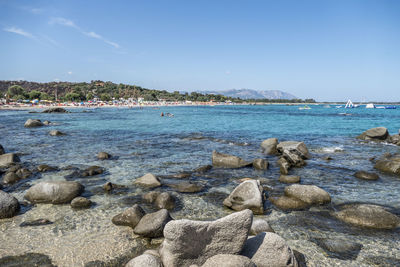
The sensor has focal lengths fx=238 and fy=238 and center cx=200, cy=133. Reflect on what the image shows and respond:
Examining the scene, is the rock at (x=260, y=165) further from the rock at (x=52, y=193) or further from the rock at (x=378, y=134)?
the rock at (x=378, y=134)

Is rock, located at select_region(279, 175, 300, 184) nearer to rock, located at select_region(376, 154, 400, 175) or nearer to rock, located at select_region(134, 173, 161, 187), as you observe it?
rock, located at select_region(376, 154, 400, 175)

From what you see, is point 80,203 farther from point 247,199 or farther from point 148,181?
point 247,199

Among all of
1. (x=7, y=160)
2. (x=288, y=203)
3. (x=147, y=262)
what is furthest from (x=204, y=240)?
(x=7, y=160)

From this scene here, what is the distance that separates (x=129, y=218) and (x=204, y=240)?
3.26 metres

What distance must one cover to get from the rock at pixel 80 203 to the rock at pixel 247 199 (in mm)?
5105

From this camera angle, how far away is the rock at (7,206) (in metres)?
7.69

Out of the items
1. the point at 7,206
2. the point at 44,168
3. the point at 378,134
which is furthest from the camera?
the point at 378,134

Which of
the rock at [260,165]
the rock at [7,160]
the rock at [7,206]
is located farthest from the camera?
the rock at [7,160]

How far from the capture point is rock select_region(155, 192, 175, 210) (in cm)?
873

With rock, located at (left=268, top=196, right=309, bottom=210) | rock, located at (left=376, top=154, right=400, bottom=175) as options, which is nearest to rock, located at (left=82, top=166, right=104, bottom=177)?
rock, located at (left=268, top=196, right=309, bottom=210)

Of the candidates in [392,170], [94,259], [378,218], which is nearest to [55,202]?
[94,259]

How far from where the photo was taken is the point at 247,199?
8633mm

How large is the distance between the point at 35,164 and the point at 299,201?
1481cm

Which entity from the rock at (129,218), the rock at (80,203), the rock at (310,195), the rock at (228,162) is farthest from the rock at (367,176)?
the rock at (80,203)
